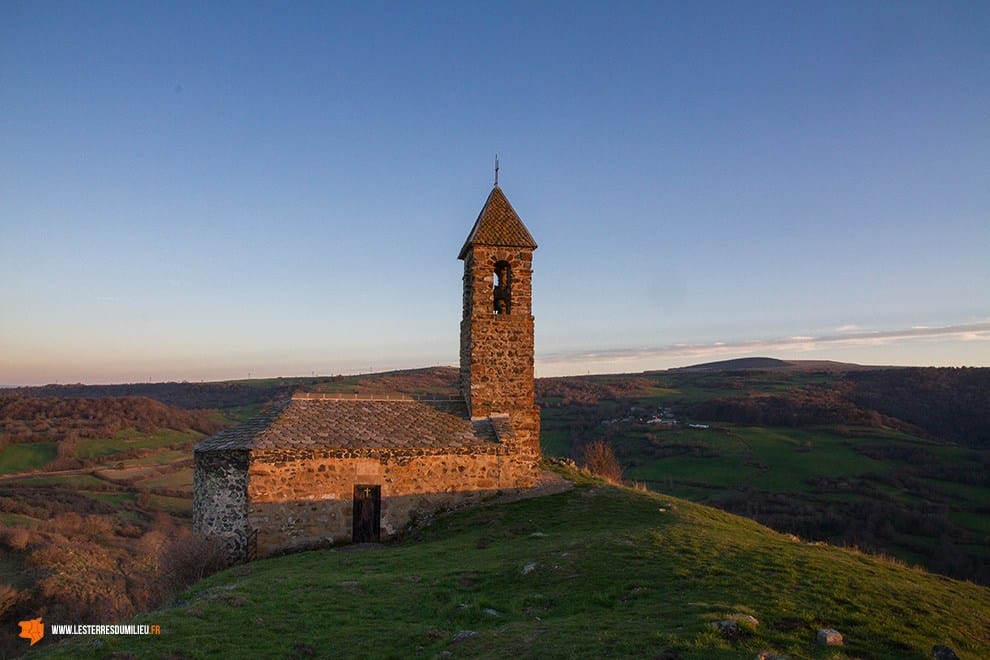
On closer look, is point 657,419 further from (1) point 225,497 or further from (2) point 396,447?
(1) point 225,497

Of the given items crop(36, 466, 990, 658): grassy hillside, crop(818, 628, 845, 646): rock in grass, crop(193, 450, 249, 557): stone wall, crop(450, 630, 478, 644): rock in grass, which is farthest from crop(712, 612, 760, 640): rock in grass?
crop(193, 450, 249, 557): stone wall

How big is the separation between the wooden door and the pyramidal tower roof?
28.0ft

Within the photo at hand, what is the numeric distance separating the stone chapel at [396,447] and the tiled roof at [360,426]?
0.14 ft

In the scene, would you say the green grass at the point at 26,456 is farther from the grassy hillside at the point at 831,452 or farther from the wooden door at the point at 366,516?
the wooden door at the point at 366,516

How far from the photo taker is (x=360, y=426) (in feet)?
57.2

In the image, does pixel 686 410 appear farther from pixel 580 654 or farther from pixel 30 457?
pixel 580 654

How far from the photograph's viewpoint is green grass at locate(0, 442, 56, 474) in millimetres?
46281

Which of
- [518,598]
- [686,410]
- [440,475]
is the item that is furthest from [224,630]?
[686,410]

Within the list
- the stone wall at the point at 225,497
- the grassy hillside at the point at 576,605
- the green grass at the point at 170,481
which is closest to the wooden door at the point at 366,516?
the stone wall at the point at 225,497

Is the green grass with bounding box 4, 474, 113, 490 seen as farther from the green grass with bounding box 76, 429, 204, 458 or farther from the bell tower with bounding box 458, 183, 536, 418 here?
the bell tower with bounding box 458, 183, 536, 418

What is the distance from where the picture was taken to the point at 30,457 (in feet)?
159

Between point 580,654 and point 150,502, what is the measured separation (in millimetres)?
41921

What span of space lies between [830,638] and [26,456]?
60.2 meters

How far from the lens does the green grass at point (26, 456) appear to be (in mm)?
46281
